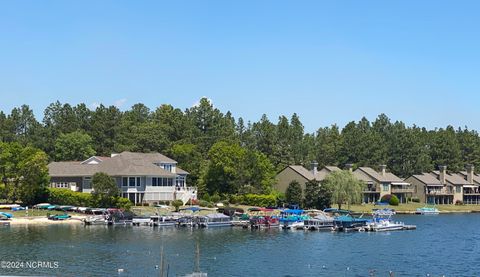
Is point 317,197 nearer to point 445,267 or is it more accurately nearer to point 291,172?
point 291,172

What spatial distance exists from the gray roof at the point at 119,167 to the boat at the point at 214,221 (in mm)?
17207

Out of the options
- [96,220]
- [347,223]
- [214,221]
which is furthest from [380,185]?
[96,220]

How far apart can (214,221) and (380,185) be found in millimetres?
67354

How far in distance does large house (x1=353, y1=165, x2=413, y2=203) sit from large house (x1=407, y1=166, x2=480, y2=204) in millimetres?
2829

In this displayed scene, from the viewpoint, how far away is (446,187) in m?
167

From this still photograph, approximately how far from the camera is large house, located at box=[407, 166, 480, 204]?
6403 inches

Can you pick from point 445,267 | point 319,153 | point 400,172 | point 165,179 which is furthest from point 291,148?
point 445,267

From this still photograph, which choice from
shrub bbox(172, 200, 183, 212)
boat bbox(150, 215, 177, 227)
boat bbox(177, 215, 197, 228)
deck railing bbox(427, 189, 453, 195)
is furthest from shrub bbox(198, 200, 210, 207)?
deck railing bbox(427, 189, 453, 195)

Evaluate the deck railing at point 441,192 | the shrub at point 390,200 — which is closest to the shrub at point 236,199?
the shrub at point 390,200

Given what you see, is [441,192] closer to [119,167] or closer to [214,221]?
[214,221]

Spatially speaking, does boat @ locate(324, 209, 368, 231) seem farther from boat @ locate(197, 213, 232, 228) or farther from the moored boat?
boat @ locate(197, 213, 232, 228)

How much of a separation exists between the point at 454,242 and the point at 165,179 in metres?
48.2

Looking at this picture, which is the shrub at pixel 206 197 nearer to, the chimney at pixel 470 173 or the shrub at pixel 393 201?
the shrub at pixel 393 201

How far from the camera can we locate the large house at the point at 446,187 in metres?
163
